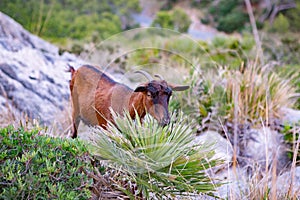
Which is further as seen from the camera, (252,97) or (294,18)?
(294,18)

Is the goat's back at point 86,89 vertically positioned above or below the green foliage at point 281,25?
below

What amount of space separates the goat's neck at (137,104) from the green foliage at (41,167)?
443 millimetres

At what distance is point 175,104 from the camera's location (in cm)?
352

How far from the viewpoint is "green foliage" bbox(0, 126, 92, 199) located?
180cm

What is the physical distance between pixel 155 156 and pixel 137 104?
0.42 metres

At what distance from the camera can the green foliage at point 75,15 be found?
398 inches

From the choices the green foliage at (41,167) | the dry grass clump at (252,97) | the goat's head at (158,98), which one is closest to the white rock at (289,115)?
the dry grass clump at (252,97)

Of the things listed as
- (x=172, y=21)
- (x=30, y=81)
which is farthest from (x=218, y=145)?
(x=172, y=21)

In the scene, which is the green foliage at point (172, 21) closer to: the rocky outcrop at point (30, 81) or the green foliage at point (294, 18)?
the green foliage at point (294, 18)

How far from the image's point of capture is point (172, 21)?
15.8 metres

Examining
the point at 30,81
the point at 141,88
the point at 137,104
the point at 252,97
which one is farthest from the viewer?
the point at 30,81

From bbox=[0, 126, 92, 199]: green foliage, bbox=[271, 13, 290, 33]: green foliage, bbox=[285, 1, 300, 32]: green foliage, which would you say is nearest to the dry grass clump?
bbox=[0, 126, 92, 199]: green foliage

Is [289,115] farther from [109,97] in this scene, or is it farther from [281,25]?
[281,25]

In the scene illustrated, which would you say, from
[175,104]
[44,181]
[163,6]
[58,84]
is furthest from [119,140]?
[163,6]
